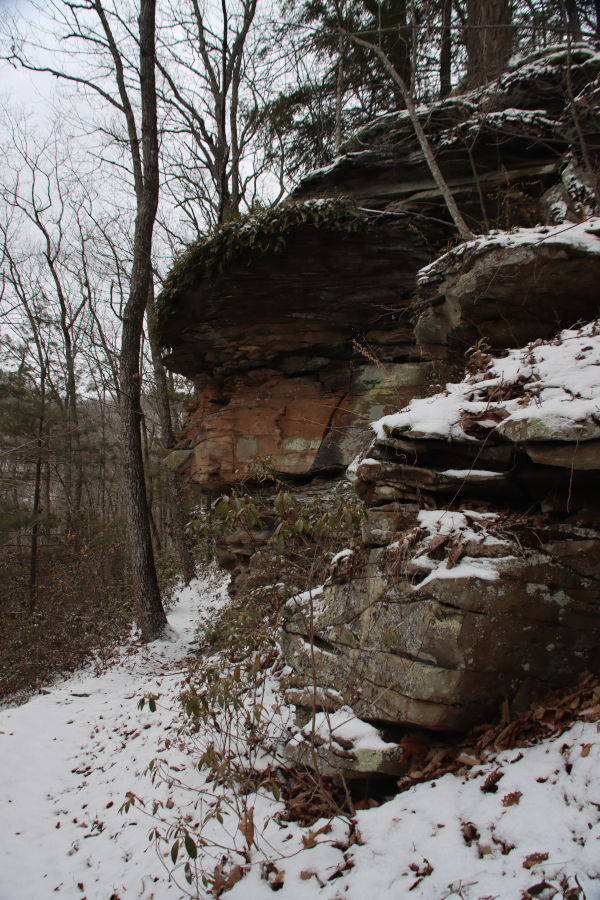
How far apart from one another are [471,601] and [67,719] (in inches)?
231

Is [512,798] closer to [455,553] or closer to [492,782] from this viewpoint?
[492,782]

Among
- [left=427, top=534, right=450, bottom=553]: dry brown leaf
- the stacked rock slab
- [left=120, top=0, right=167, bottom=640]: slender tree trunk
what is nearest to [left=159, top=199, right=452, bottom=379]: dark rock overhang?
[left=120, top=0, right=167, bottom=640]: slender tree trunk

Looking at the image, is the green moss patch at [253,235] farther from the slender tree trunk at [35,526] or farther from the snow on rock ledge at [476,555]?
the slender tree trunk at [35,526]

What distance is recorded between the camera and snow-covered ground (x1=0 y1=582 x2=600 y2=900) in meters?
2.05

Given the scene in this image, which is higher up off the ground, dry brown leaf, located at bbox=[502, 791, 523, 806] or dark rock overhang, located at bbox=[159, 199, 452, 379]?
dark rock overhang, located at bbox=[159, 199, 452, 379]

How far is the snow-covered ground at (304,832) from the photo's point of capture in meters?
2.05

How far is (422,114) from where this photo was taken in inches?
251

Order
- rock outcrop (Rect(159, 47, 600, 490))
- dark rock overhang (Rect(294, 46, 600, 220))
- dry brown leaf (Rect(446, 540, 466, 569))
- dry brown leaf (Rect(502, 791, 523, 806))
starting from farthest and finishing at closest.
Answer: rock outcrop (Rect(159, 47, 600, 490)) < dark rock overhang (Rect(294, 46, 600, 220)) < dry brown leaf (Rect(446, 540, 466, 569)) < dry brown leaf (Rect(502, 791, 523, 806))

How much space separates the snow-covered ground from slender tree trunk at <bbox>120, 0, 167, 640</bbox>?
2.56 metres

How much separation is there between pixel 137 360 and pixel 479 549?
7.04 metres

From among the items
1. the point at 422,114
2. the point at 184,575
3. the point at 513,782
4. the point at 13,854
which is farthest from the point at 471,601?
the point at 184,575

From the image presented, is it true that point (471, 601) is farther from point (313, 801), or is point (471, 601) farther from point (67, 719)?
point (67, 719)

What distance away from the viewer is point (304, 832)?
9.45 ft

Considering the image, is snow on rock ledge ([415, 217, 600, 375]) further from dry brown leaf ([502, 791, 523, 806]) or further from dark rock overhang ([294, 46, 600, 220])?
dry brown leaf ([502, 791, 523, 806])
